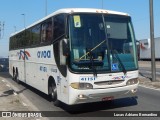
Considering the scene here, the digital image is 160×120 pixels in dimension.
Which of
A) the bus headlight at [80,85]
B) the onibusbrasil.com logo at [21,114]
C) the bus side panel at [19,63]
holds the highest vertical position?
the bus side panel at [19,63]

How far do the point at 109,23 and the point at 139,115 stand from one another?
9.84ft

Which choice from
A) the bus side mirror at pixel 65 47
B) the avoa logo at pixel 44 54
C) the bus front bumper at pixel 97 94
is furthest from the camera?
the avoa logo at pixel 44 54

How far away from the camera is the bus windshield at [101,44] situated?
996cm

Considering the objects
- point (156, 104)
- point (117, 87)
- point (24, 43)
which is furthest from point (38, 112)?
point (24, 43)

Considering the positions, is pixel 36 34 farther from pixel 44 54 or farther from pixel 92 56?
pixel 92 56

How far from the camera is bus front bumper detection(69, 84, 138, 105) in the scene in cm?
985

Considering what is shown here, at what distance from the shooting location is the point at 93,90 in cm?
996

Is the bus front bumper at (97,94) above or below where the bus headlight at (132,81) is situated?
below

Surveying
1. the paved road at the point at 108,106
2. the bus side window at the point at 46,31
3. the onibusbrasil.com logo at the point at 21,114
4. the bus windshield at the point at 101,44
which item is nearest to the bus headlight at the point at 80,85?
the bus windshield at the point at 101,44

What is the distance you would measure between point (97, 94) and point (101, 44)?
4.98ft

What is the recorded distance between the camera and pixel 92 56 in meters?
10.0

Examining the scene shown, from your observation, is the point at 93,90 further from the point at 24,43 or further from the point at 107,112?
the point at 24,43

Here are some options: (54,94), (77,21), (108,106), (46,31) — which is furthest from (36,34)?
(108,106)

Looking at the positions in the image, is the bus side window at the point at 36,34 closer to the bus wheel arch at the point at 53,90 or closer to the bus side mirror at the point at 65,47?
the bus wheel arch at the point at 53,90
